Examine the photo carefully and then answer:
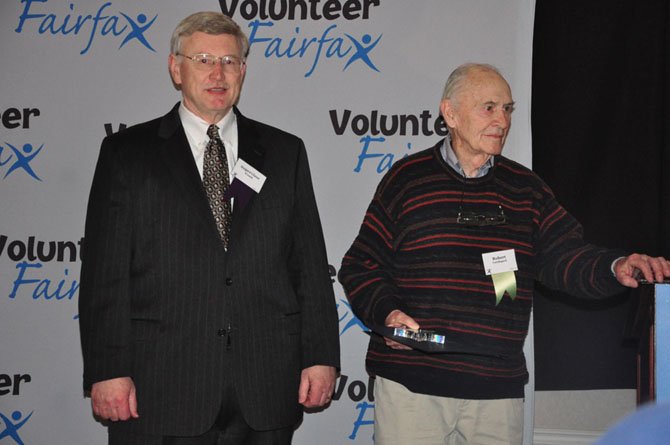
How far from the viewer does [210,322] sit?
240 centimetres

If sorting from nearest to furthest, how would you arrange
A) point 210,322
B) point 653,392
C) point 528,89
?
point 653,392 < point 210,322 < point 528,89

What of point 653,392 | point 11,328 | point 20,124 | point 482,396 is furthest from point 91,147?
point 653,392

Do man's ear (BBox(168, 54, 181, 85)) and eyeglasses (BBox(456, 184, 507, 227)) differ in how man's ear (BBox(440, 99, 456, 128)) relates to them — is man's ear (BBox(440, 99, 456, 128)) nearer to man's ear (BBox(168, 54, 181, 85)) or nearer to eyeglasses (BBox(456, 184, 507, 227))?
eyeglasses (BBox(456, 184, 507, 227))

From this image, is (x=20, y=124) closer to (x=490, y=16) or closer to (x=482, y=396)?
(x=490, y=16)

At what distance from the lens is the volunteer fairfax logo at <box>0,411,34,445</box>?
3.29 m

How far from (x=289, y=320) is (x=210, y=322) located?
0.25 meters

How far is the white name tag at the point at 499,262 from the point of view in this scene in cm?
247

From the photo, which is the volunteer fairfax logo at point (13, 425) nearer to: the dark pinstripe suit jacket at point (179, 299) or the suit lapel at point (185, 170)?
the dark pinstripe suit jacket at point (179, 299)

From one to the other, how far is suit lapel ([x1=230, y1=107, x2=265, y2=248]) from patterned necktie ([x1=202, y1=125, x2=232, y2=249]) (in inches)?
1.0

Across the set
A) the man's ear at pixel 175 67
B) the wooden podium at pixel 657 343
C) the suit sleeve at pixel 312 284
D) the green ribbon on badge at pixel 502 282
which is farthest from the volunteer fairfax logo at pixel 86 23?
the wooden podium at pixel 657 343

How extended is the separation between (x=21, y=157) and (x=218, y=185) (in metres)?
1.34

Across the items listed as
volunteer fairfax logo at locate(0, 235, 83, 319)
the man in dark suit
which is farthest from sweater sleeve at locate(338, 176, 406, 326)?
volunteer fairfax logo at locate(0, 235, 83, 319)

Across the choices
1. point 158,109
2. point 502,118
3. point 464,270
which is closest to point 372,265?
point 464,270

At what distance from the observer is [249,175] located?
2520mm
